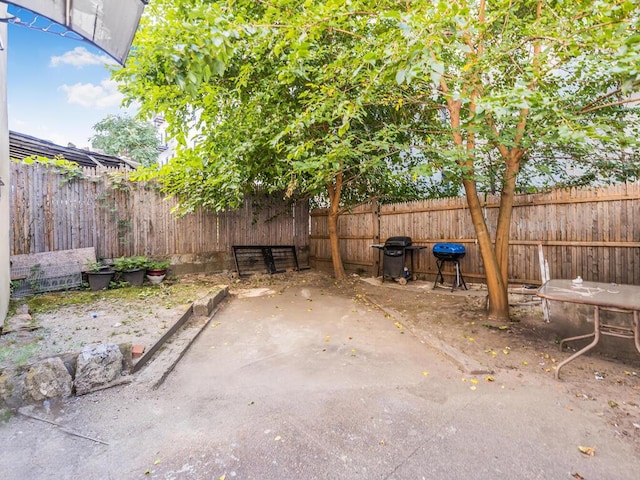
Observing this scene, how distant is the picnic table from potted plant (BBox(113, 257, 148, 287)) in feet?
21.3

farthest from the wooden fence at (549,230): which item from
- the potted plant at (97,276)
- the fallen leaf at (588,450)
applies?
the potted plant at (97,276)

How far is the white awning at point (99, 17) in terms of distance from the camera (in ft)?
7.02

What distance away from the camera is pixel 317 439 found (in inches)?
76.2

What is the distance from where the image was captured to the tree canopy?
92.3 inches

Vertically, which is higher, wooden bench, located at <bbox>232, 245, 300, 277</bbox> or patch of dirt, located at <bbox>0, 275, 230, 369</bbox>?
wooden bench, located at <bbox>232, 245, 300, 277</bbox>

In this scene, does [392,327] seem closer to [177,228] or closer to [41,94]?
[177,228]

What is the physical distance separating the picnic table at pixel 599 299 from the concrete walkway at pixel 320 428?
65 centimetres

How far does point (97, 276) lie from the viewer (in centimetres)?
564

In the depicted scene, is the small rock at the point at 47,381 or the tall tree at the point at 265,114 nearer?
the small rock at the point at 47,381

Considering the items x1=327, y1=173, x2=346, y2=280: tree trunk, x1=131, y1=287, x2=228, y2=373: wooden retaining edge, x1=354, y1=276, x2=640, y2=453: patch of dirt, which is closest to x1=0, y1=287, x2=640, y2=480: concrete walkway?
x1=354, y1=276, x2=640, y2=453: patch of dirt

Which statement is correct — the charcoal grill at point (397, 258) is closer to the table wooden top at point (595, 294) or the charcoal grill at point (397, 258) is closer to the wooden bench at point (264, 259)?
the wooden bench at point (264, 259)

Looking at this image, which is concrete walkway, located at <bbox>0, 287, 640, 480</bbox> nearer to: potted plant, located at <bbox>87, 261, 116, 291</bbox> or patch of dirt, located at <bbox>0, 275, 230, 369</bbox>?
patch of dirt, located at <bbox>0, 275, 230, 369</bbox>

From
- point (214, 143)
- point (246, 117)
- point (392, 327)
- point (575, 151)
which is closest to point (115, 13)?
point (246, 117)

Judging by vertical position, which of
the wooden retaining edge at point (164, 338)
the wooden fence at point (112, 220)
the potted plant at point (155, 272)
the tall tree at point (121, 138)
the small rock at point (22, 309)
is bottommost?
the wooden retaining edge at point (164, 338)
